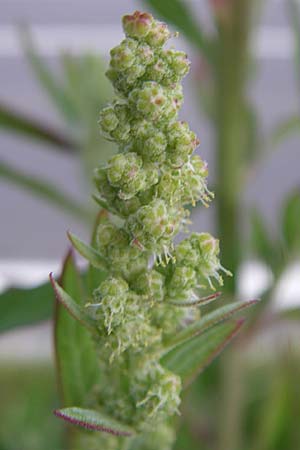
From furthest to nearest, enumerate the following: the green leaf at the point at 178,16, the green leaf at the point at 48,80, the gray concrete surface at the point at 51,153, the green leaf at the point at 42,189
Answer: the gray concrete surface at the point at 51,153
the green leaf at the point at 48,80
the green leaf at the point at 42,189
the green leaf at the point at 178,16

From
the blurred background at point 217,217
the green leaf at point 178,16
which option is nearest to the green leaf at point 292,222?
the blurred background at point 217,217

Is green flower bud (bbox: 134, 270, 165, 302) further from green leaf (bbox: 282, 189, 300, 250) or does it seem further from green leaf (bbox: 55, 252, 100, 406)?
green leaf (bbox: 282, 189, 300, 250)

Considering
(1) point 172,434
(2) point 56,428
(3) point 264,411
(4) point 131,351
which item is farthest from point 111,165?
(2) point 56,428

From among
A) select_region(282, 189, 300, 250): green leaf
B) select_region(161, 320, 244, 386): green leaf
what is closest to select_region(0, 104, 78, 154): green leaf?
select_region(282, 189, 300, 250): green leaf

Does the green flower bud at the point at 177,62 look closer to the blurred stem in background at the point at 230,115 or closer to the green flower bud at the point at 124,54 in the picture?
the green flower bud at the point at 124,54

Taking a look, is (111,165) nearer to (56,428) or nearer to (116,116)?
(116,116)
